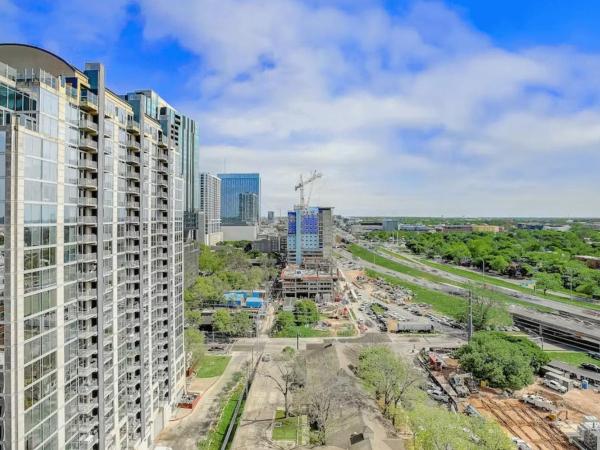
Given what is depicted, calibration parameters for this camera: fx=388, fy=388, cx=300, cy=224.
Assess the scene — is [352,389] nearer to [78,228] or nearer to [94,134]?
[78,228]

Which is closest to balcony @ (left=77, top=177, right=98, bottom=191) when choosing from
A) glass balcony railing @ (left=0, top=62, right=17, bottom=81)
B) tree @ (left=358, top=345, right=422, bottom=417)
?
glass balcony railing @ (left=0, top=62, right=17, bottom=81)

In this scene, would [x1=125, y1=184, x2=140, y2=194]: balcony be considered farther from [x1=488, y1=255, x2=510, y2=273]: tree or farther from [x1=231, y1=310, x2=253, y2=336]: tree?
[x1=488, y1=255, x2=510, y2=273]: tree

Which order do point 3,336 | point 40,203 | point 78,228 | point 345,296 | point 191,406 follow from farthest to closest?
1. point 345,296
2. point 191,406
3. point 78,228
4. point 40,203
5. point 3,336

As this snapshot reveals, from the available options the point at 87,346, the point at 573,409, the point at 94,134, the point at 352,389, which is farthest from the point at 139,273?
the point at 573,409

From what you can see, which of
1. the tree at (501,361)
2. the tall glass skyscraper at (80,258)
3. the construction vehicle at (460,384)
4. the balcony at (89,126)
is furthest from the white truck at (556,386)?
the balcony at (89,126)

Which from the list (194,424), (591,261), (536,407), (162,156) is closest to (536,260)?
(591,261)

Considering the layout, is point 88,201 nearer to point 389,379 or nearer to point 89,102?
point 89,102
